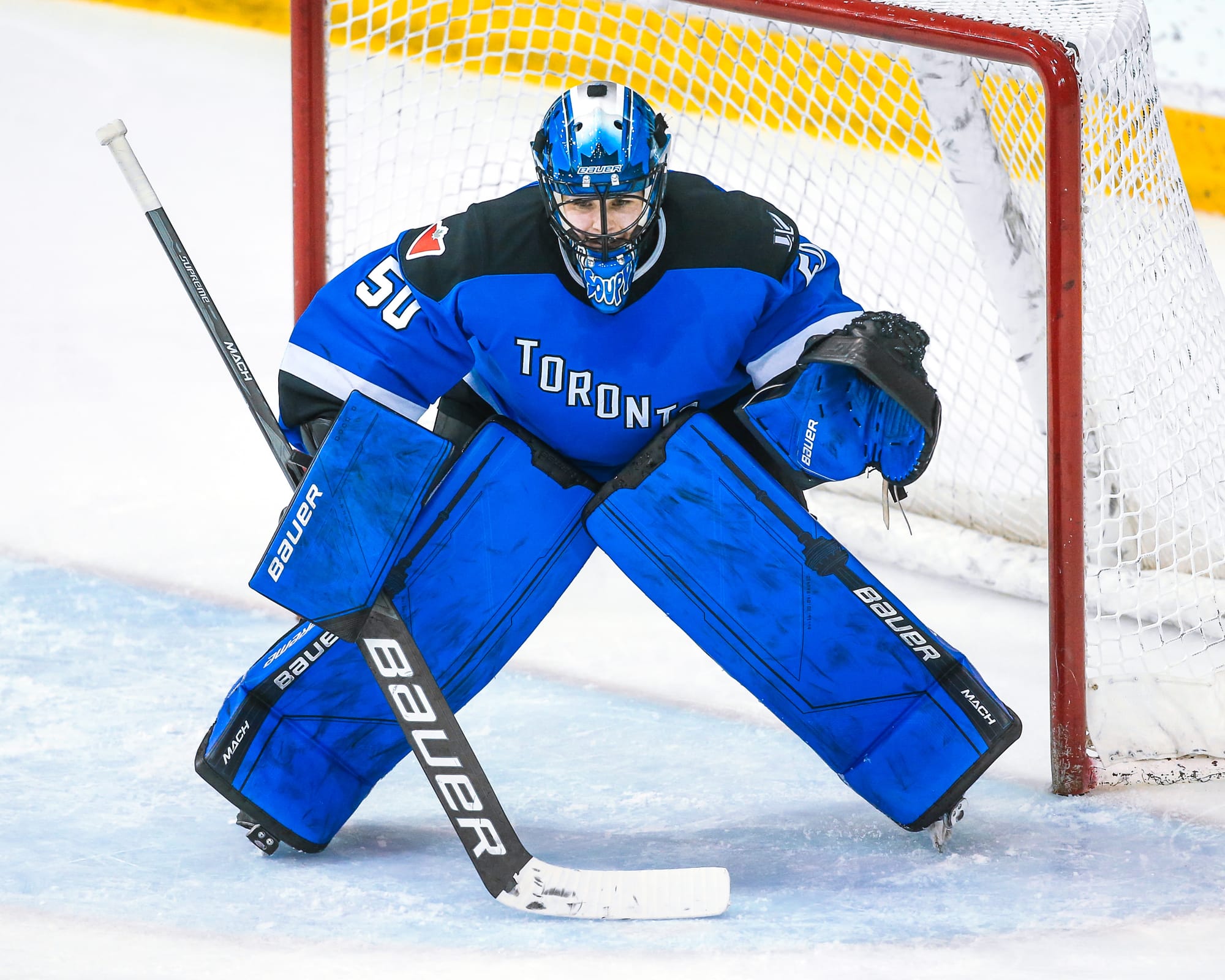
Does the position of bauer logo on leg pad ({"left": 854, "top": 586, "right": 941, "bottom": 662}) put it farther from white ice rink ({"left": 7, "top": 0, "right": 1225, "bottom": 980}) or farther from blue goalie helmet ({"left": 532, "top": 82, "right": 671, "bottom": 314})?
blue goalie helmet ({"left": 532, "top": 82, "right": 671, "bottom": 314})

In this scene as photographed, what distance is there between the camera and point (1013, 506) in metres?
2.98

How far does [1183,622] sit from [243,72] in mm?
3721

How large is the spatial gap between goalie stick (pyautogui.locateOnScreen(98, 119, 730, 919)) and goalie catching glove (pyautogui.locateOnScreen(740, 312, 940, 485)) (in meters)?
0.52

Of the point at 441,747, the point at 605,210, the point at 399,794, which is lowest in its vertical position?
the point at 399,794

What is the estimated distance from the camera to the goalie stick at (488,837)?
177 cm

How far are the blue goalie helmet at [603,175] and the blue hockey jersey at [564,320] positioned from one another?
0.06 metres

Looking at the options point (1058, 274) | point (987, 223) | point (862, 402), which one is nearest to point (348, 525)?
point (862, 402)

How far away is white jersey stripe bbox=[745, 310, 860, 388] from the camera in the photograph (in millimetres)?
1873

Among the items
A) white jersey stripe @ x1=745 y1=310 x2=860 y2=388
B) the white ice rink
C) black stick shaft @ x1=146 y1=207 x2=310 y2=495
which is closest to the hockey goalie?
white jersey stripe @ x1=745 y1=310 x2=860 y2=388

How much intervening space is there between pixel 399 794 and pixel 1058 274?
3.76 ft

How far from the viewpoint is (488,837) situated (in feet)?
5.91

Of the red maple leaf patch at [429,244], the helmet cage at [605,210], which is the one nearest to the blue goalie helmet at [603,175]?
the helmet cage at [605,210]

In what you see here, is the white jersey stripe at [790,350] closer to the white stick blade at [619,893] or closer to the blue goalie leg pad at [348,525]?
the blue goalie leg pad at [348,525]

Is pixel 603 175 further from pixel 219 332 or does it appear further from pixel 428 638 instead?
pixel 219 332
